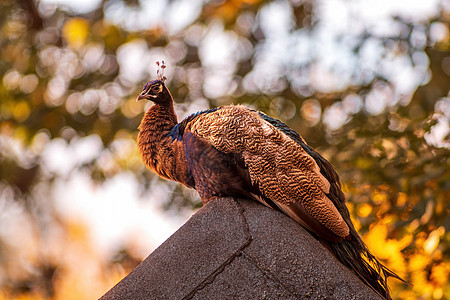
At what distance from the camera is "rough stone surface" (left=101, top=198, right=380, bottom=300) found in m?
2.41

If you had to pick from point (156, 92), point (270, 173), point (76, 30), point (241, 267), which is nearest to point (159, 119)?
point (156, 92)

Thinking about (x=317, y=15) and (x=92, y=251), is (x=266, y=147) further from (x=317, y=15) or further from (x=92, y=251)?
(x=92, y=251)

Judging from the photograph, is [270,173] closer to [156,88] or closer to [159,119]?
[159,119]

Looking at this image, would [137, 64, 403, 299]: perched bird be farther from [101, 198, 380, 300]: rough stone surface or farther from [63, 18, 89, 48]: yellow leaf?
[63, 18, 89, 48]: yellow leaf

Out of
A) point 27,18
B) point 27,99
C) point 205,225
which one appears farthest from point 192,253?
point 27,18

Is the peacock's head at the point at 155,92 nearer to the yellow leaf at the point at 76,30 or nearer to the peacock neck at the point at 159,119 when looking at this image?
the peacock neck at the point at 159,119

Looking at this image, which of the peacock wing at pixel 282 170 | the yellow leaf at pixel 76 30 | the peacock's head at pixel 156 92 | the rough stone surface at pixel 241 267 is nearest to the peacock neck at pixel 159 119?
the peacock's head at pixel 156 92

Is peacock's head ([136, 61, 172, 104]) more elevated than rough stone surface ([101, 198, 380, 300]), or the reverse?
peacock's head ([136, 61, 172, 104])

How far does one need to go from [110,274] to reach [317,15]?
672cm

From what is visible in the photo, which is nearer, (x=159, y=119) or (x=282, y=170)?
(x=282, y=170)

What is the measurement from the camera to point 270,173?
2.70m

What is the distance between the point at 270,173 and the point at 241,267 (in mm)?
466

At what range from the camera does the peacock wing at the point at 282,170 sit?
2.69 metres

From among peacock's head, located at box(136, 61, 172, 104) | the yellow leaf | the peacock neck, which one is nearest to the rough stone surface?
the peacock neck
